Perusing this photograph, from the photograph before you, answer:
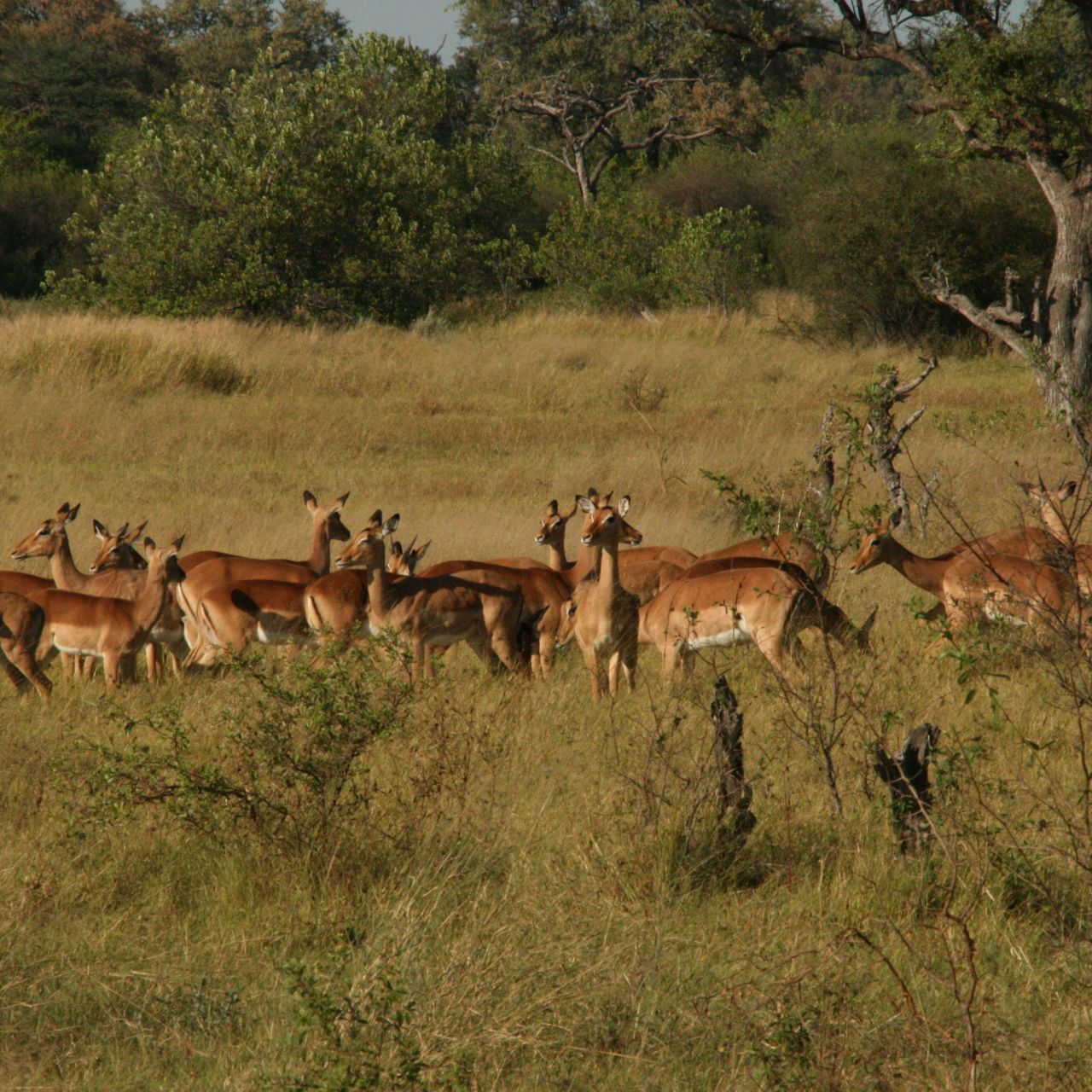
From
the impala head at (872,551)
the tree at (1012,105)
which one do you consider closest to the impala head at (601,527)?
the impala head at (872,551)

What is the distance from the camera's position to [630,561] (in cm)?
862

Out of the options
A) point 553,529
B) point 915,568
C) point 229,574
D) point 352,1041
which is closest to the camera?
point 352,1041

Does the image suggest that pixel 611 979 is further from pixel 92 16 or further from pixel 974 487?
pixel 92 16

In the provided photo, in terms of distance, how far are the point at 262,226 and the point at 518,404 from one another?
6528mm

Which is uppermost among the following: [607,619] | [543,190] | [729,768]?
[543,190]

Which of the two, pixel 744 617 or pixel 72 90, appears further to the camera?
pixel 72 90

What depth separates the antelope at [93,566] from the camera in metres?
8.27

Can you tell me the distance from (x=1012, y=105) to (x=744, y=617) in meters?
10.1

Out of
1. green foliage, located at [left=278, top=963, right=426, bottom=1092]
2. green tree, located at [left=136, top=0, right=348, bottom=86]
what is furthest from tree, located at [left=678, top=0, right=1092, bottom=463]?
green tree, located at [left=136, top=0, right=348, bottom=86]

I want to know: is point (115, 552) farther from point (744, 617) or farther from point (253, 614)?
point (744, 617)

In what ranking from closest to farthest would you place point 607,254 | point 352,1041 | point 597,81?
point 352,1041 < point 607,254 < point 597,81

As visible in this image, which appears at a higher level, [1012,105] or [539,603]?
[1012,105]

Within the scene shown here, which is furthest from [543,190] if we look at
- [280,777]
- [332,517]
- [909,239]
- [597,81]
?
[280,777]

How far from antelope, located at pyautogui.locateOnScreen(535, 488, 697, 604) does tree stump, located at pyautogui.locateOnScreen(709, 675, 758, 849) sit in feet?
11.1
